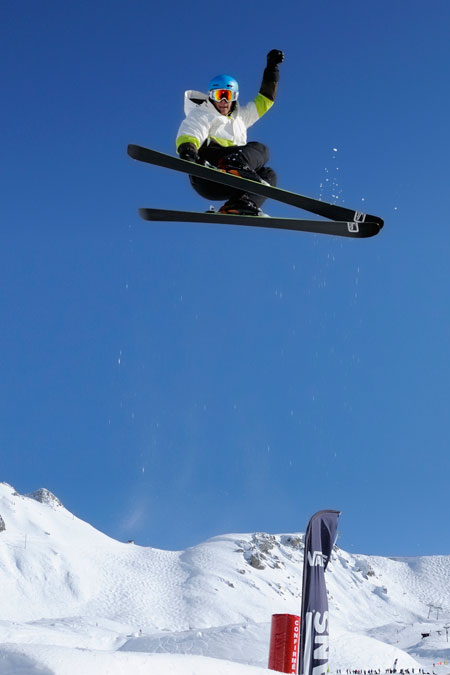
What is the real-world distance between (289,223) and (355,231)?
727 millimetres

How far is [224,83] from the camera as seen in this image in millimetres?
6988

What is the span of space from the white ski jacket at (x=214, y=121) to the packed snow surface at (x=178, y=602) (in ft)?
16.8

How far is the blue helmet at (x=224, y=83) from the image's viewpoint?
6981 mm

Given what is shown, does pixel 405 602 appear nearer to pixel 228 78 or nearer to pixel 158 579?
pixel 158 579

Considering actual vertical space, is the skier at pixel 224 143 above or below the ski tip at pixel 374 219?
above

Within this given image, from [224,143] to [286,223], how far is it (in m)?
1.17

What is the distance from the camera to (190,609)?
68.8 metres

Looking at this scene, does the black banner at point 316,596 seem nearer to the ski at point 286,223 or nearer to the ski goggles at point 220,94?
the ski at point 286,223

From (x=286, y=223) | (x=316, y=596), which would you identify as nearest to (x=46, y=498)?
(x=316, y=596)

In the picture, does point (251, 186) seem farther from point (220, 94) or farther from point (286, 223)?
point (220, 94)

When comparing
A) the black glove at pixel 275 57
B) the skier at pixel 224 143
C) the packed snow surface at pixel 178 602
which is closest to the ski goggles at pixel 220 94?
the skier at pixel 224 143

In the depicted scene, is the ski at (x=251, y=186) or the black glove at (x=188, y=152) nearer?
the ski at (x=251, y=186)

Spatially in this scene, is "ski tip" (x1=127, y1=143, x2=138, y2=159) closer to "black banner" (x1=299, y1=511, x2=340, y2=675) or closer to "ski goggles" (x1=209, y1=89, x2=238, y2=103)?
"ski goggles" (x1=209, y1=89, x2=238, y2=103)

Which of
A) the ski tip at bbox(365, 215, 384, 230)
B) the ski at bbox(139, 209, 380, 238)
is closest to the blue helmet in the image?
the ski at bbox(139, 209, 380, 238)
